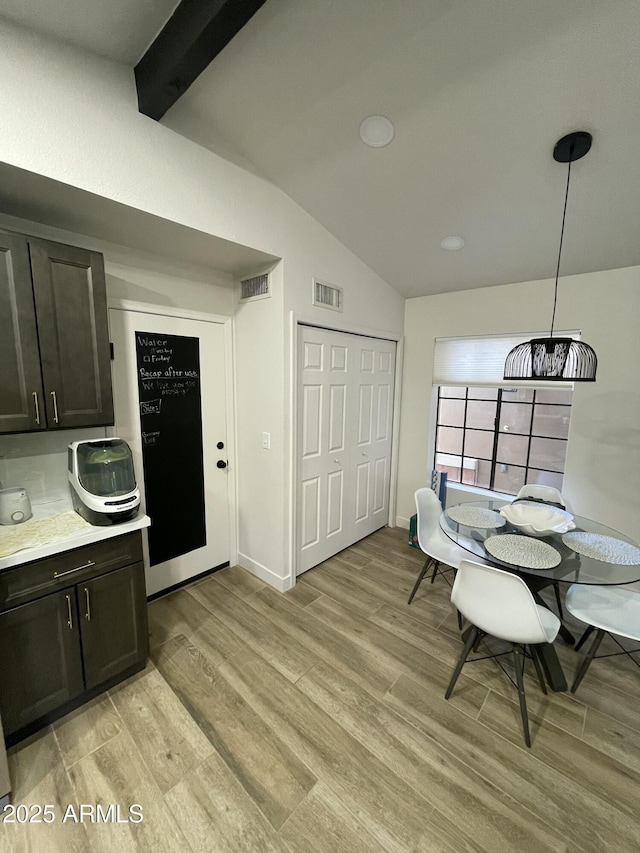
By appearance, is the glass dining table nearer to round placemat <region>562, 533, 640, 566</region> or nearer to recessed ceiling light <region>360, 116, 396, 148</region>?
round placemat <region>562, 533, 640, 566</region>

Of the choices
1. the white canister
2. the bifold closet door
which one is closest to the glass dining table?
the bifold closet door

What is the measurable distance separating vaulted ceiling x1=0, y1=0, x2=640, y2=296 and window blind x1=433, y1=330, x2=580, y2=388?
81 cm

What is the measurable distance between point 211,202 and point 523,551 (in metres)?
2.65

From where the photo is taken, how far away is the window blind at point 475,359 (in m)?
3.13

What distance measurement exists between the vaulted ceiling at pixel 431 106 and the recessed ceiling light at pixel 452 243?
0.05 m

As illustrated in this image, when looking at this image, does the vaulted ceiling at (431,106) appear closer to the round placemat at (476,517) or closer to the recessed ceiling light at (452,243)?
the recessed ceiling light at (452,243)

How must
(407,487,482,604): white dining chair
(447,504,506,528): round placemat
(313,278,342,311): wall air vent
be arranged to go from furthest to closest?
(313,278,342,311): wall air vent
(407,487,482,604): white dining chair
(447,504,506,528): round placemat

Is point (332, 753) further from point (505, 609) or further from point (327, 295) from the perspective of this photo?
point (327, 295)

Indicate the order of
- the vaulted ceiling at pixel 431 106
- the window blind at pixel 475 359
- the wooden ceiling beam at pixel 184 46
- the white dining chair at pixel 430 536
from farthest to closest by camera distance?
the window blind at pixel 475 359 → the white dining chair at pixel 430 536 → the vaulted ceiling at pixel 431 106 → the wooden ceiling beam at pixel 184 46

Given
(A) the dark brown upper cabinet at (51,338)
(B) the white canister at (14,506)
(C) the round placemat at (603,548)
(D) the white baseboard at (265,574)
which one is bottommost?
(D) the white baseboard at (265,574)

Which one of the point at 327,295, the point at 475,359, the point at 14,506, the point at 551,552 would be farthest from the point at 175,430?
the point at 475,359

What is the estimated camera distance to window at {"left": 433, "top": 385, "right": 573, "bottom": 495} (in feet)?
11.7

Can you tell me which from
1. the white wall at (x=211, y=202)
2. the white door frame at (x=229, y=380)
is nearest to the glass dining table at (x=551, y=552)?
the white wall at (x=211, y=202)

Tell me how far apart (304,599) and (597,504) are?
8.01ft
